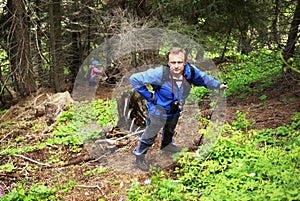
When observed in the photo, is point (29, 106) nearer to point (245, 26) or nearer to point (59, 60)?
point (59, 60)

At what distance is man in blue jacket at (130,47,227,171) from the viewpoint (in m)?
4.08

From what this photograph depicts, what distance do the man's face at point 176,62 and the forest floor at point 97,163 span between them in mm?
1601

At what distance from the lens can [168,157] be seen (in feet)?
16.4

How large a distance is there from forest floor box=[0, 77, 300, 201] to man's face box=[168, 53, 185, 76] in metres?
1.60

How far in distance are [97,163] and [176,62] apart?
2.65 m

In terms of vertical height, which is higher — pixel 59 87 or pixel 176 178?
pixel 176 178

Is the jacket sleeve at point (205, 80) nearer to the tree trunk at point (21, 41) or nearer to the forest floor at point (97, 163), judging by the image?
the forest floor at point (97, 163)

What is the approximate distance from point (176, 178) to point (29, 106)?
23.7 feet

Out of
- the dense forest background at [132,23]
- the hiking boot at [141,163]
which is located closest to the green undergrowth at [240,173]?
the hiking boot at [141,163]

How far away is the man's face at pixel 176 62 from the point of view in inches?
156

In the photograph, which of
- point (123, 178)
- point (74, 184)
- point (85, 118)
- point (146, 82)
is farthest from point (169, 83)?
point (85, 118)

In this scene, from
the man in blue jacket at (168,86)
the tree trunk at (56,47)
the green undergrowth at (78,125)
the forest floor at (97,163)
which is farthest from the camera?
the tree trunk at (56,47)

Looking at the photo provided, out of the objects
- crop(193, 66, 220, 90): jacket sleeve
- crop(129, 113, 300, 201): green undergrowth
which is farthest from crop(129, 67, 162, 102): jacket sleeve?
crop(129, 113, 300, 201): green undergrowth

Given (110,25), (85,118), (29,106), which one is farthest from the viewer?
(110,25)
